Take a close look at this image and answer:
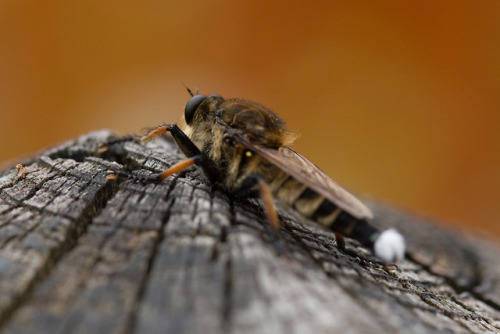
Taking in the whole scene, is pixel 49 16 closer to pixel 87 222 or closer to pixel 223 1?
pixel 223 1

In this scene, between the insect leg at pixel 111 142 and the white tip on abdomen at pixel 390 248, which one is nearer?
the white tip on abdomen at pixel 390 248

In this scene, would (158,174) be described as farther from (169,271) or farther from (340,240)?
(340,240)

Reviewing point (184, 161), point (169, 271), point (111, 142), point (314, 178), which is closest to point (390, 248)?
point (314, 178)

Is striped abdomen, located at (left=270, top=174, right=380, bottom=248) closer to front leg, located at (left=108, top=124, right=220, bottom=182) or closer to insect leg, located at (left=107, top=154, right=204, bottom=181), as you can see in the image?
front leg, located at (left=108, top=124, right=220, bottom=182)

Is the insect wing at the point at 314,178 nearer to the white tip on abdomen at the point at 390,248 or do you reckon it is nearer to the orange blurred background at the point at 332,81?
the white tip on abdomen at the point at 390,248

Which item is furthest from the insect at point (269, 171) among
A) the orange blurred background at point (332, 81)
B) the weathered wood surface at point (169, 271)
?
the orange blurred background at point (332, 81)

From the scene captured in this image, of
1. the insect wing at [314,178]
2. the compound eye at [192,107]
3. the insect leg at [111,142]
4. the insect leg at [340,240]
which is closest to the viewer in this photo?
the insect wing at [314,178]

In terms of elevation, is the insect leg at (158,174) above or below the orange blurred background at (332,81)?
below
